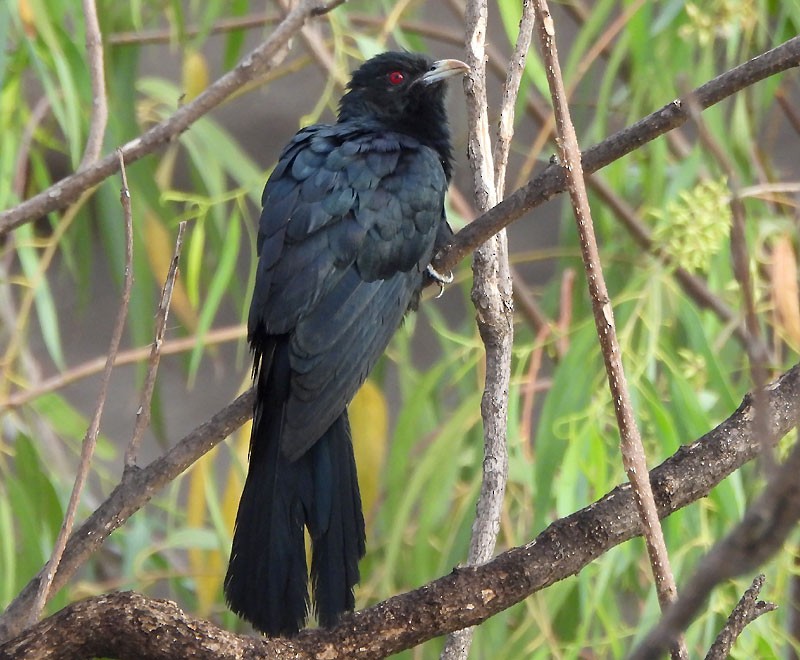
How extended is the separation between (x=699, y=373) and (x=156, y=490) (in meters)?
1.31

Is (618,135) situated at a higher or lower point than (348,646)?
higher

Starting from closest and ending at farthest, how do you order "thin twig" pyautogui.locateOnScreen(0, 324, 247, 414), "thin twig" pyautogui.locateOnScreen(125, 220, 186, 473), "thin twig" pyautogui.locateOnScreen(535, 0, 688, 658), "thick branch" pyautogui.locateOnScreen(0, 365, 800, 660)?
"thin twig" pyautogui.locateOnScreen(535, 0, 688, 658), "thick branch" pyautogui.locateOnScreen(0, 365, 800, 660), "thin twig" pyautogui.locateOnScreen(125, 220, 186, 473), "thin twig" pyautogui.locateOnScreen(0, 324, 247, 414)

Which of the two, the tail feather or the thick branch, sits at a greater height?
the tail feather

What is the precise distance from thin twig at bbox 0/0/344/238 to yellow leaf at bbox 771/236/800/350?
112 cm

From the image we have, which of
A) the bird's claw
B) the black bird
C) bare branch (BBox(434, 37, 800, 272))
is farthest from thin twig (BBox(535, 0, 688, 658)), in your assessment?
the bird's claw

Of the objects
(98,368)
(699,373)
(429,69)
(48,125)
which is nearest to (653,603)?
(699,373)

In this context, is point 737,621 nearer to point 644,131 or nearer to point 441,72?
point 644,131

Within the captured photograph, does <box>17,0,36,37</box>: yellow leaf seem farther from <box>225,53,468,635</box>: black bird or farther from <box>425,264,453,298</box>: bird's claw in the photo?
<box>425,264,453,298</box>: bird's claw

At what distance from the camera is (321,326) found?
6.27 ft

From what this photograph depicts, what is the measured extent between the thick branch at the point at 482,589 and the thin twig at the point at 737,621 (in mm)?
184

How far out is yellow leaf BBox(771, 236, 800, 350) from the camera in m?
2.38

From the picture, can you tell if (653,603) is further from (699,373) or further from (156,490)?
(156,490)

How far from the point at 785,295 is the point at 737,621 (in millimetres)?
1274

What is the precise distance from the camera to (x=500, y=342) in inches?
73.3
